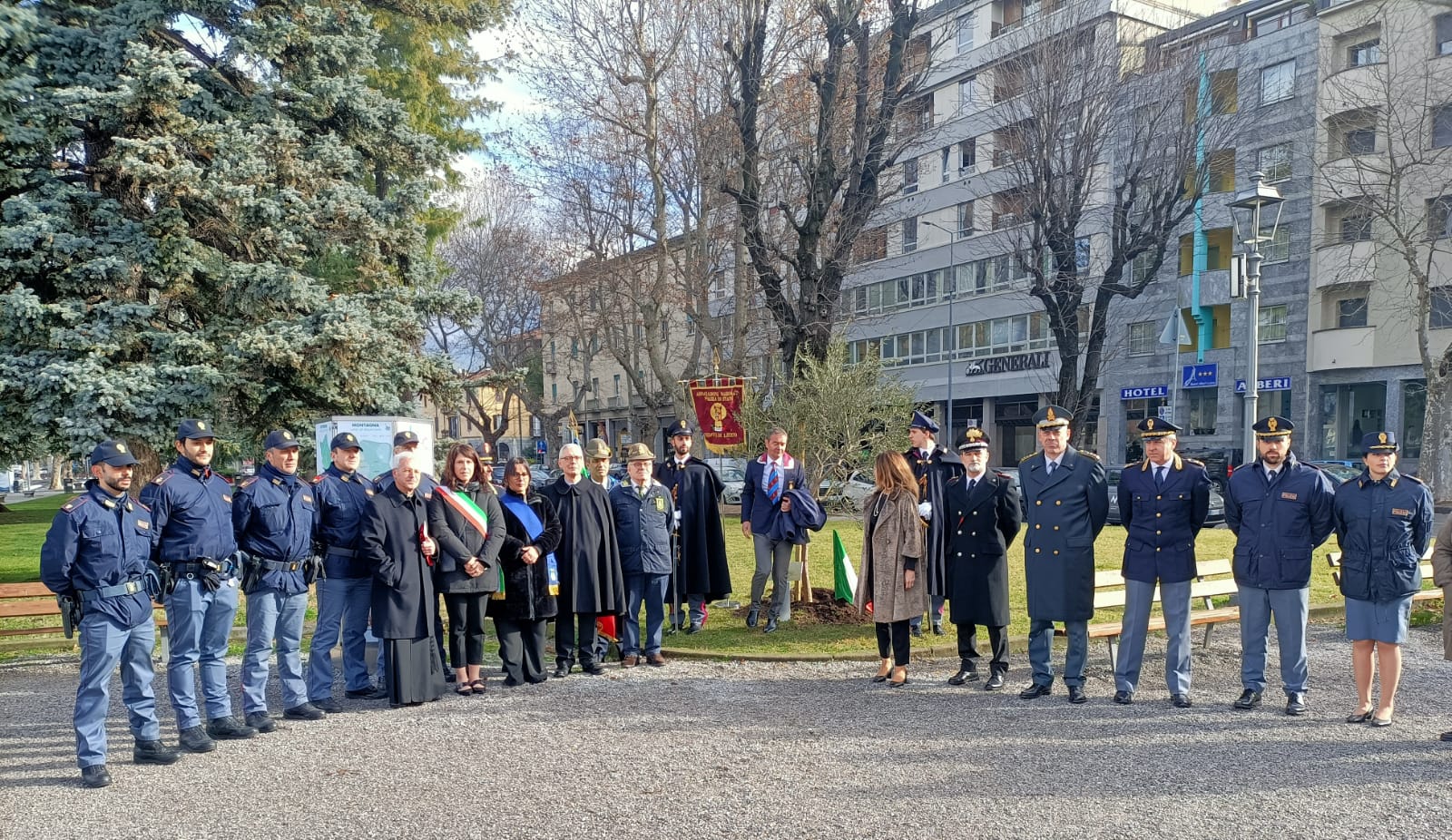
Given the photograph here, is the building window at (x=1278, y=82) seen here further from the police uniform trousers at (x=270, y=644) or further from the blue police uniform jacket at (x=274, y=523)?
the police uniform trousers at (x=270, y=644)

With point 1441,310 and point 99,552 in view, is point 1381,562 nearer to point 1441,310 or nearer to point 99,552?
point 99,552

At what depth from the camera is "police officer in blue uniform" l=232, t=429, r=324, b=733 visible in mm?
6727

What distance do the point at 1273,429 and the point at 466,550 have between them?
5856mm

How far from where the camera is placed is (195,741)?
244 inches

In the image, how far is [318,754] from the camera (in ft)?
20.2

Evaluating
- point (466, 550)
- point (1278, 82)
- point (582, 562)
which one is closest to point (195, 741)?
point (466, 550)

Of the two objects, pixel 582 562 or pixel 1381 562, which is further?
pixel 582 562

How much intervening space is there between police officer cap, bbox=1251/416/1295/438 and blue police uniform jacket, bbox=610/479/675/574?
15.3 ft

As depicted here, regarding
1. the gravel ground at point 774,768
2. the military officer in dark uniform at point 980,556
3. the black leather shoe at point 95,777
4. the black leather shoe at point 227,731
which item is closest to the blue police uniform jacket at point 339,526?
the gravel ground at point 774,768

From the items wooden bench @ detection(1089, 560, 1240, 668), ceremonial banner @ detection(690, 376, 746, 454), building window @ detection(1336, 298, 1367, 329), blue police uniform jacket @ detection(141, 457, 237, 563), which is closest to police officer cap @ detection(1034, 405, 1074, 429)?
wooden bench @ detection(1089, 560, 1240, 668)

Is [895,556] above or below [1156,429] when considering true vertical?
below

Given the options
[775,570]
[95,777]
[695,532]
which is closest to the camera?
[95,777]

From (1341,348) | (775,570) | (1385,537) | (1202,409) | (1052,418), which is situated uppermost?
(1341,348)

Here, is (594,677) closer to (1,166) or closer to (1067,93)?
(1,166)
